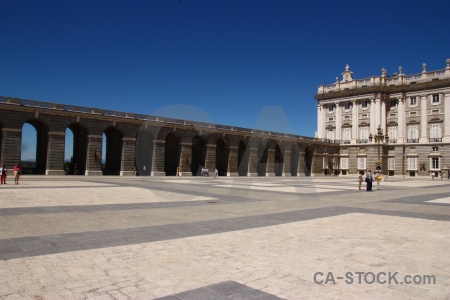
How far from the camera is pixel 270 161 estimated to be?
54281 mm

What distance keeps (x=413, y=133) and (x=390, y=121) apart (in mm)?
4714

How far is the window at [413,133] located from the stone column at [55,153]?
5714 centimetres

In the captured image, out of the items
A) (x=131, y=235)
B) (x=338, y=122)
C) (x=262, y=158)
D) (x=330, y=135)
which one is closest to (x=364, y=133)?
(x=338, y=122)

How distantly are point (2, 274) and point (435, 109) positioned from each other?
67378mm

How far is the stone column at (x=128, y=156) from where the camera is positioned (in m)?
40.2

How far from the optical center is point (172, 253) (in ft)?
20.7

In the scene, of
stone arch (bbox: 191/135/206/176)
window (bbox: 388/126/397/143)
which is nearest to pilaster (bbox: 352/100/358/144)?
window (bbox: 388/126/397/143)

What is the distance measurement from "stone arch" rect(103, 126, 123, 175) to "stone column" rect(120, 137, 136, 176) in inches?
77.5

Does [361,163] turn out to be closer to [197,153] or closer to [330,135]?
[330,135]

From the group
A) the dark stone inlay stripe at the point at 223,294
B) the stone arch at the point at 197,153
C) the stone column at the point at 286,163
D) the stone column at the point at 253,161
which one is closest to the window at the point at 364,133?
the stone column at the point at 286,163

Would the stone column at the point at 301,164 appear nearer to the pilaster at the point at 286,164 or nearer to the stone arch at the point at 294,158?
the stone arch at the point at 294,158

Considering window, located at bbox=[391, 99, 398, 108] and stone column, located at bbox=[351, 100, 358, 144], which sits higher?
window, located at bbox=[391, 99, 398, 108]

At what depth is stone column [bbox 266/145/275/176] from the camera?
54.1m

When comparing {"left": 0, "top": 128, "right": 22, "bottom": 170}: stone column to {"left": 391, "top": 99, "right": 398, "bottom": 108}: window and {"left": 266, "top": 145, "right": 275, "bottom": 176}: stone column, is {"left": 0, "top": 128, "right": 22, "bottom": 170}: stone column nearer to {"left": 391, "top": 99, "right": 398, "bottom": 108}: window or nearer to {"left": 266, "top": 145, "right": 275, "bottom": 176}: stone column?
{"left": 266, "top": 145, "right": 275, "bottom": 176}: stone column
